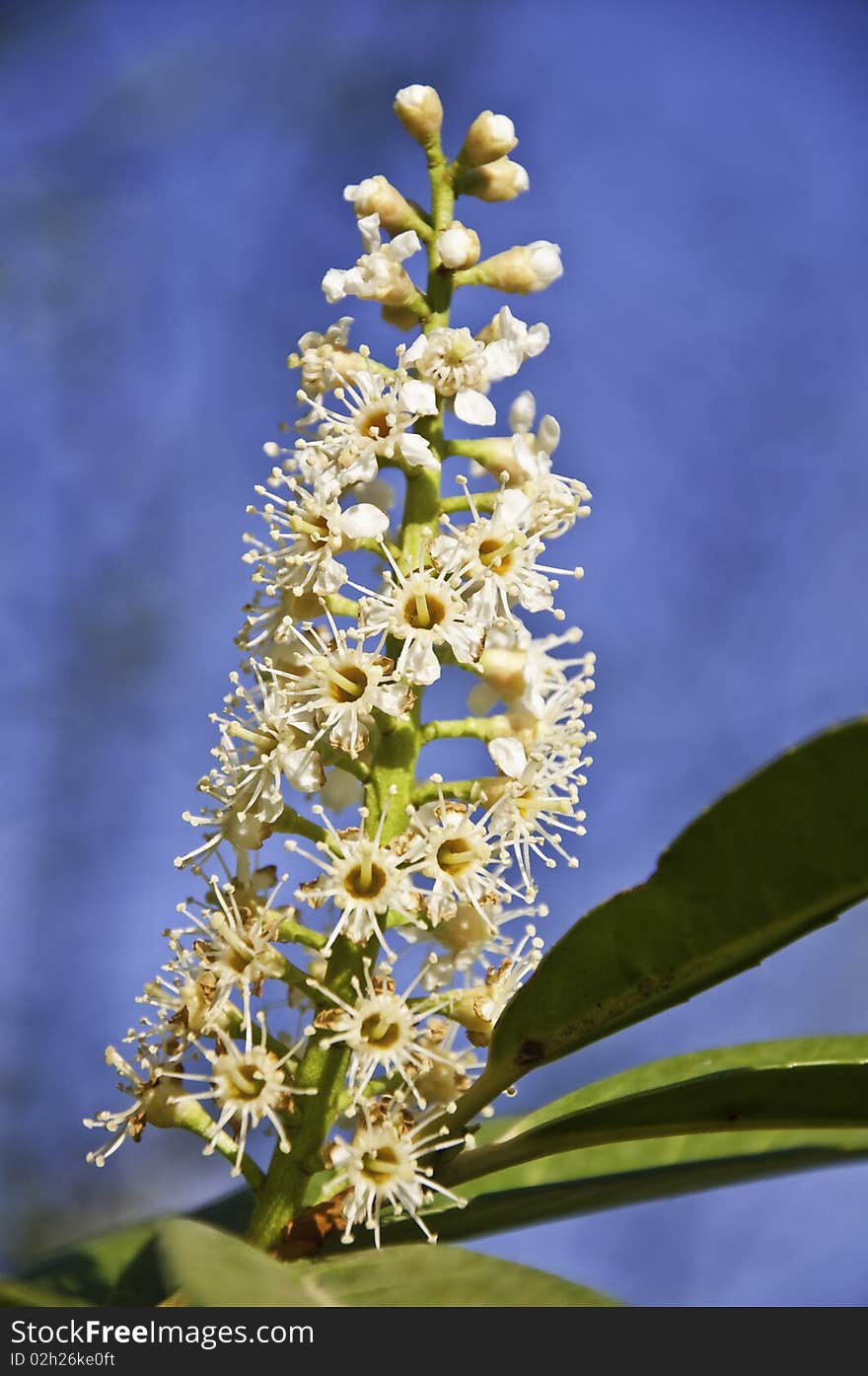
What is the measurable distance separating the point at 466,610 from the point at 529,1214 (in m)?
0.94

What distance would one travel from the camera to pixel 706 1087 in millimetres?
1960

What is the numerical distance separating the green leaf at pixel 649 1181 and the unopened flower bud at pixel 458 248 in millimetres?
1468

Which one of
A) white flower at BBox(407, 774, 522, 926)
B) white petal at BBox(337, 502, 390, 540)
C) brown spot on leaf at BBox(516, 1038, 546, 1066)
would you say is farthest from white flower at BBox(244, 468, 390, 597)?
brown spot on leaf at BBox(516, 1038, 546, 1066)

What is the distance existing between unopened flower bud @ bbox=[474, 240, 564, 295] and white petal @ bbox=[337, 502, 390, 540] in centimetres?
48

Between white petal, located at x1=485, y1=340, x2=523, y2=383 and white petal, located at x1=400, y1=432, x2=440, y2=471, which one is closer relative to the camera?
white petal, located at x1=400, y1=432, x2=440, y2=471

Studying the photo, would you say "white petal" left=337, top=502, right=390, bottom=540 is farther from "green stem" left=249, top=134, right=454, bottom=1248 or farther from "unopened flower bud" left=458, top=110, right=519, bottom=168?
Answer: "unopened flower bud" left=458, top=110, right=519, bottom=168

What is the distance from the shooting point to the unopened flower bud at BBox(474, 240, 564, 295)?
→ 2457 mm

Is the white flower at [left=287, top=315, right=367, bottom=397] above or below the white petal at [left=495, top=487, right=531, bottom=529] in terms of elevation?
above

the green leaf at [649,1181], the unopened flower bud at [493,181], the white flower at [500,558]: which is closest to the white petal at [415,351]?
the white flower at [500,558]

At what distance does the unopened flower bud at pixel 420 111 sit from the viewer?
2.46 m

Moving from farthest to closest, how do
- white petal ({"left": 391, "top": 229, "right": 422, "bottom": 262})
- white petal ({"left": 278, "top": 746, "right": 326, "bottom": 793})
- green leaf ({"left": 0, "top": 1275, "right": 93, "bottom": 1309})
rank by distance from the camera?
1. white petal ({"left": 391, "top": 229, "right": 422, "bottom": 262})
2. white petal ({"left": 278, "top": 746, "right": 326, "bottom": 793})
3. green leaf ({"left": 0, "top": 1275, "right": 93, "bottom": 1309})

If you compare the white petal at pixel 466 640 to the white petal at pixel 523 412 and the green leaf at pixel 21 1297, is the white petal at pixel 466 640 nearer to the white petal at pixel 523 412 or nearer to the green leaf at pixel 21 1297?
the white petal at pixel 523 412

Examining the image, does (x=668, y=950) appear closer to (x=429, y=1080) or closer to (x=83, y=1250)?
(x=429, y=1080)
